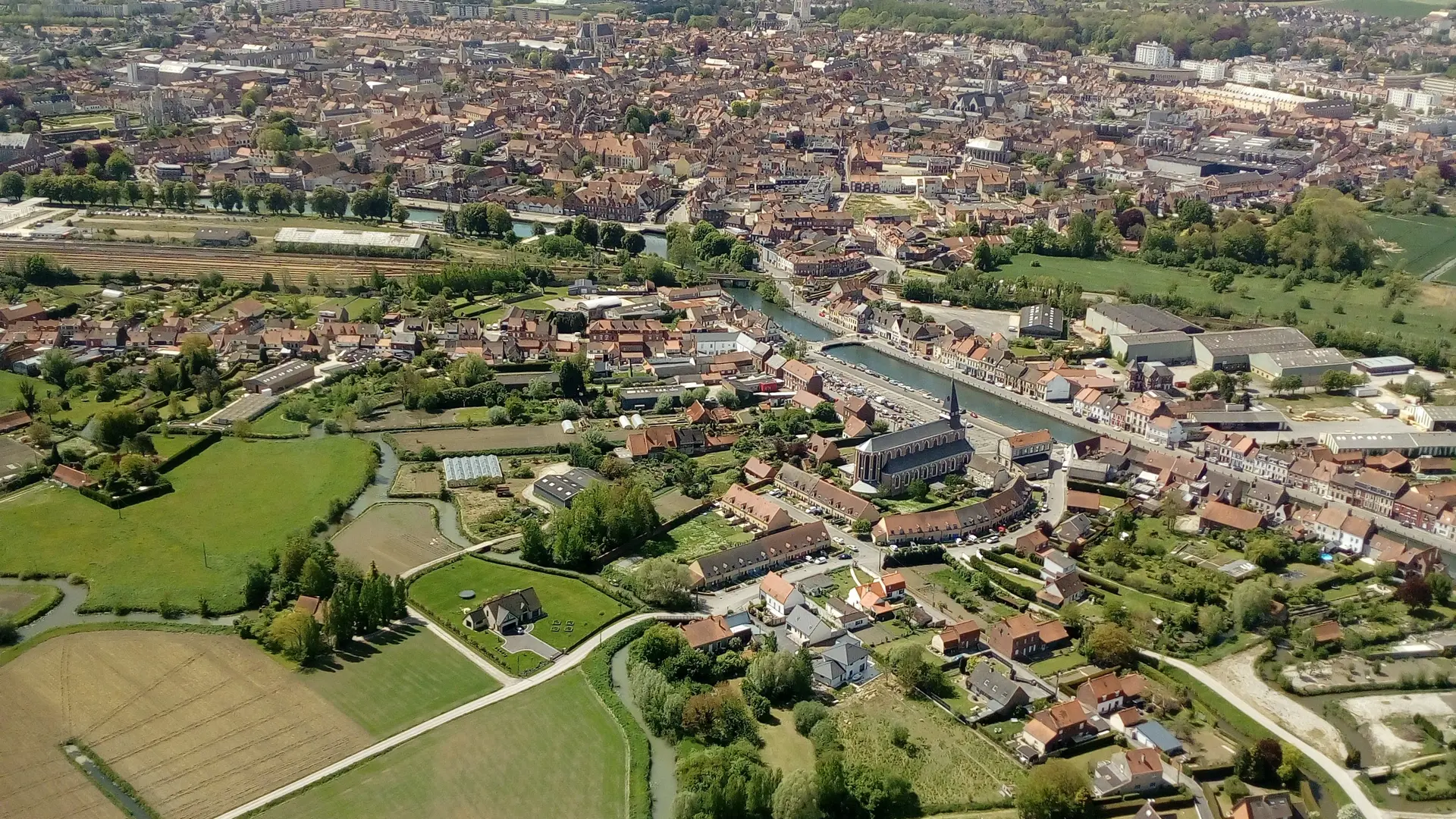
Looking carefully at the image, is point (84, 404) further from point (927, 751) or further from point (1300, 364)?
point (1300, 364)

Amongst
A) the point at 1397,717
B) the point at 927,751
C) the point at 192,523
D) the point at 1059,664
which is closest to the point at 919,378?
the point at 1059,664

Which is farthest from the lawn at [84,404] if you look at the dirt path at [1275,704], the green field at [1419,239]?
the green field at [1419,239]

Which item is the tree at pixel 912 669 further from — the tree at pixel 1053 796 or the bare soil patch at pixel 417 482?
the bare soil patch at pixel 417 482

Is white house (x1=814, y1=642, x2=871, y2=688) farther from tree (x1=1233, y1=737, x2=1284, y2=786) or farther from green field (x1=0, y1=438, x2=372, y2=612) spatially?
green field (x1=0, y1=438, x2=372, y2=612)

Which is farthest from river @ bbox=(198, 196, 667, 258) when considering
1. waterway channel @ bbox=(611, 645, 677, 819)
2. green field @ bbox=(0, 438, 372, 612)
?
waterway channel @ bbox=(611, 645, 677, 819)

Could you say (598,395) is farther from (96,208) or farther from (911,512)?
(96,208)

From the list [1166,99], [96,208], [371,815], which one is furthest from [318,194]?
[1166,99]

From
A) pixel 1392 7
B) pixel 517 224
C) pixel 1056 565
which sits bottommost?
pixel 517 224
